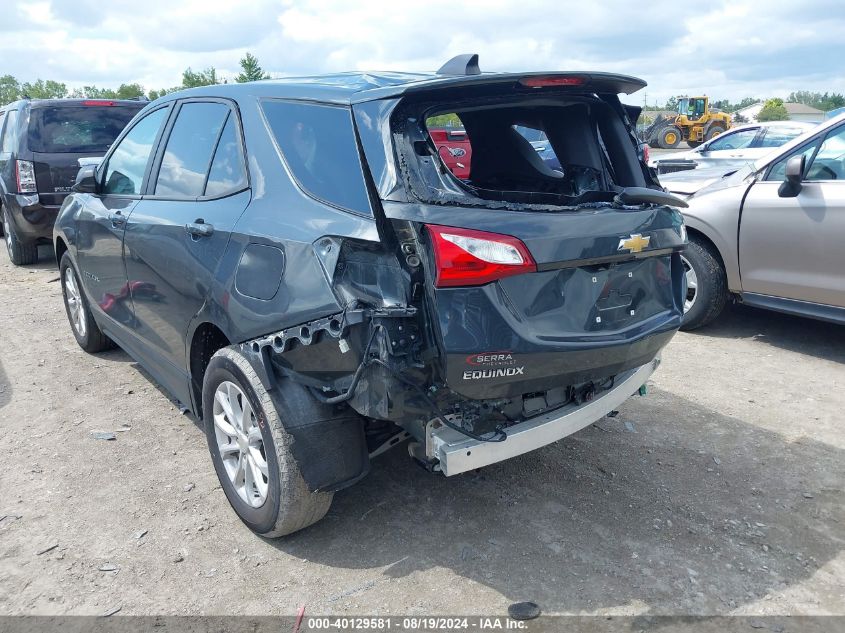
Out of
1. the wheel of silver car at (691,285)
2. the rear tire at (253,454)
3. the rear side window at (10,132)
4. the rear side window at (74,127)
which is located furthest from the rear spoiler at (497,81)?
the rear side window at (10,132)

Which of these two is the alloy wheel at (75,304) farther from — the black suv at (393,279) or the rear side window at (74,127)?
the rear side window at (74,127)

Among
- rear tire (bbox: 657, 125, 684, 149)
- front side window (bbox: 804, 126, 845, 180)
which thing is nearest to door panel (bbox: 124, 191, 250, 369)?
front side window (bbox: 804, 126, 845, 180)

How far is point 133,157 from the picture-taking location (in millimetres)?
4496

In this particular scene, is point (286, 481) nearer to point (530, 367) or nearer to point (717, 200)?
point (530, 367)

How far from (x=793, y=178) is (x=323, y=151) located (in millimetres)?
3818

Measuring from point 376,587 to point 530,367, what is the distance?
110 centimetres

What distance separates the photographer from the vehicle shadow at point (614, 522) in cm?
291

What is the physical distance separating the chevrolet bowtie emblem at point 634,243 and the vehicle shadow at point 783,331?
3.24 m

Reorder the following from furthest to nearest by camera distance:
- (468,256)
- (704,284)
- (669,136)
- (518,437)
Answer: (669,136)
(704,284)
(518,437)
(468,256)

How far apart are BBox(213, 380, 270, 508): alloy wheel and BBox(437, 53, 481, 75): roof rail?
1.65 metres

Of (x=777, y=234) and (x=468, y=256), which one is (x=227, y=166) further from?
(x=777, y=234)

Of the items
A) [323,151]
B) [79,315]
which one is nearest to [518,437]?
[323,151]

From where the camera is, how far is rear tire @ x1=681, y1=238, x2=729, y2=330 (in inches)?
233

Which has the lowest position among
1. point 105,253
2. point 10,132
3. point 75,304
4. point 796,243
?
point 75,304
